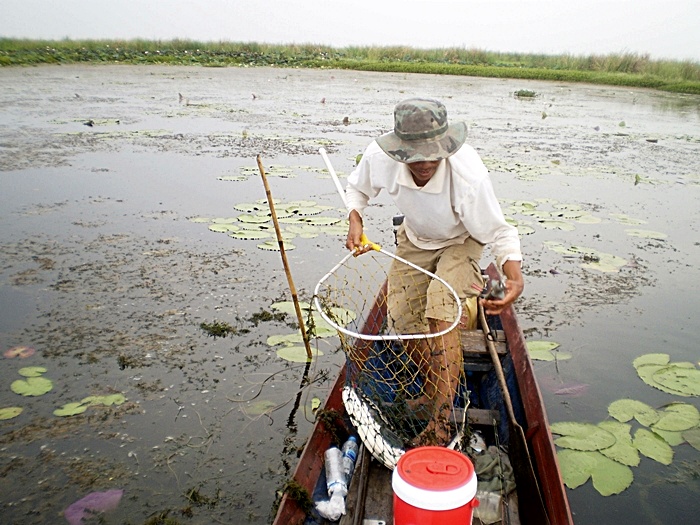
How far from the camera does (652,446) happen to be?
3303mm

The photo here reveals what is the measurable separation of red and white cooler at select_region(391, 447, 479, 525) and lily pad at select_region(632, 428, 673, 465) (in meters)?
1.85

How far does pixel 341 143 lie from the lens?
11.6m

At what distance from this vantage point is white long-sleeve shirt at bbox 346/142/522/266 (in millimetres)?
2740

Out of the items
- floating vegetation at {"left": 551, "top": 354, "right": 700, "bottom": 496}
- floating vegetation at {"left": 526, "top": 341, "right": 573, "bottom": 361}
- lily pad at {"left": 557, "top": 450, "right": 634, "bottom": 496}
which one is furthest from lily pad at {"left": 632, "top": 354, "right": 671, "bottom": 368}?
lily pad at {"left": 557, "top": 450, "right": 634, "bottom": 496}

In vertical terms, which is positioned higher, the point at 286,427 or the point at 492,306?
the point at 492,306

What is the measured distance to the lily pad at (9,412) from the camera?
3316mm

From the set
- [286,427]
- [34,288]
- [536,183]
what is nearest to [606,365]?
[286,427]

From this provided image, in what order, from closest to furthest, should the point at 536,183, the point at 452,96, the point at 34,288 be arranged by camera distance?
the point at 34,288 < the point at 536,183 < the point at 452,96

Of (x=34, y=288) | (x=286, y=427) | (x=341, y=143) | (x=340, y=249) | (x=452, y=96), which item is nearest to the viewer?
(x=286, y=427)

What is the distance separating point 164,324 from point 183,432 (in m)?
1.32

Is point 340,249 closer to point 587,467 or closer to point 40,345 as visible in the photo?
point 40,345

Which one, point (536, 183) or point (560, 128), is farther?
point (560, 128)

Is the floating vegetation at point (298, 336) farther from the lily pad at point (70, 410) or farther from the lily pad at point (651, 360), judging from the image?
the lily pad at point (651, 360)

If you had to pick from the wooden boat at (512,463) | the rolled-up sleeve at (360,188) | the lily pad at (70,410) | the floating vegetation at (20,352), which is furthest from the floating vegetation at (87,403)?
the rolled-up sleeve at (360,188)
